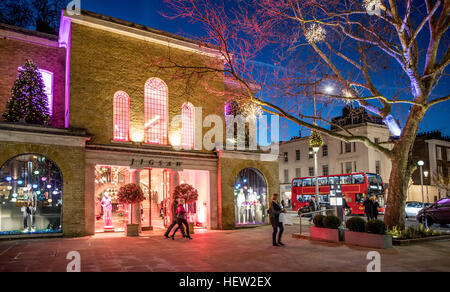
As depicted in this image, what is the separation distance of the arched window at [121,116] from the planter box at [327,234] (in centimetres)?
1021

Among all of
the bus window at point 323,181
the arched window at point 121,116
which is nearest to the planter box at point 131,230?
the arched window at point 121,116

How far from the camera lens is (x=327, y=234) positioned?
46.8 feet

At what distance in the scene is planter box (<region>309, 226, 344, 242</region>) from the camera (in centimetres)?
1388

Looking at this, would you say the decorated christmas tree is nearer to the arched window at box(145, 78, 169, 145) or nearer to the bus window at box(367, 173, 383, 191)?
the arched window at box(145, 78, 169, 145)

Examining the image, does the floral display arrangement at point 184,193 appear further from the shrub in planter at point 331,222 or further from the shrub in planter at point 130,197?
the shrub in planter at point 331,222

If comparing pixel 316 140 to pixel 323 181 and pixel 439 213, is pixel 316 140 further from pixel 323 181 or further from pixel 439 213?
pixel 323 181

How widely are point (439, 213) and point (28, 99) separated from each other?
73.5 ft

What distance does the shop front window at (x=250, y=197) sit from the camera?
22.0 metres

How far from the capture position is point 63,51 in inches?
776

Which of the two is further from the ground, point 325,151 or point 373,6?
point 373,6

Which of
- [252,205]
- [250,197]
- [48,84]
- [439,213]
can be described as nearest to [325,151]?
[439,213]

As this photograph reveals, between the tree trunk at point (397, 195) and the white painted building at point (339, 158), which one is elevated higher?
the white painted building at point (339, 158)
